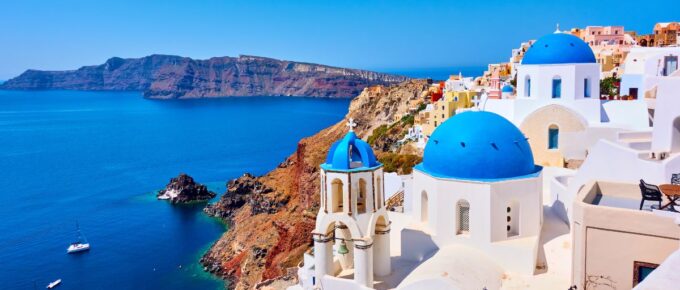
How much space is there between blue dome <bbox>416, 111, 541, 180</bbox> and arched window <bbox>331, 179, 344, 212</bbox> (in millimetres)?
2160

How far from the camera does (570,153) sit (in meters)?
18.6

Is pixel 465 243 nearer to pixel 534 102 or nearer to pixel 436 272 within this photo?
pixel 436 272

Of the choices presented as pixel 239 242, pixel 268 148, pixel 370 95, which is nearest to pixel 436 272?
pixel 239 242

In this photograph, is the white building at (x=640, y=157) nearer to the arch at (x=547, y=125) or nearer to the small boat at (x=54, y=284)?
the arch at (x=547, y=125)

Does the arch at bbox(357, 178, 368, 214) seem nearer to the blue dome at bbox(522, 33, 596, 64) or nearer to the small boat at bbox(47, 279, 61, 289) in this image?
the blue dome at bbox(522, 33, 596, 64)

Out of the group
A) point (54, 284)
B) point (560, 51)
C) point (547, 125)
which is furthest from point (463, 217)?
point (54, 284)

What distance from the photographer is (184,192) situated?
2083 inches

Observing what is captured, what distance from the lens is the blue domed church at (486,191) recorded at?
11.9 meters

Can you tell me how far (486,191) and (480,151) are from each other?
0.88m

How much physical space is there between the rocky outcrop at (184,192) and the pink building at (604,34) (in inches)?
1478

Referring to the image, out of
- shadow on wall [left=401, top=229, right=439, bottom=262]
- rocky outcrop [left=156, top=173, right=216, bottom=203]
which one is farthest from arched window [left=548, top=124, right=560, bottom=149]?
rocky outcrop [left=156, top=173, right=216, bottom=203]

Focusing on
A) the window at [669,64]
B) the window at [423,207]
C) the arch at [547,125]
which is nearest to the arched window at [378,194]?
the window at [423,207]

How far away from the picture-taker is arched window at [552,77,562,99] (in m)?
19.0

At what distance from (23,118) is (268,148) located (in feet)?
299
